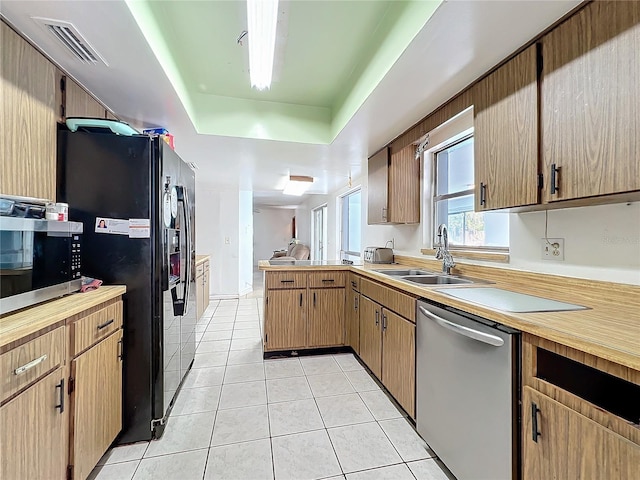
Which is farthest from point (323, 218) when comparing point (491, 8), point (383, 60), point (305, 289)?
point (491, 8)

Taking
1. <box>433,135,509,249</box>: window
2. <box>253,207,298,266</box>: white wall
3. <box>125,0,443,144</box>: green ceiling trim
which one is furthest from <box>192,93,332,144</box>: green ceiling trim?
<box>253,207,298,266</box>: white wall

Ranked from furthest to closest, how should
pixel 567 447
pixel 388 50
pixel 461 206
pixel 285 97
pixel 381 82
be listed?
pixel 285 97 → pixel 461 206 → pixel 381 82 → pixel 388 50 → pixel 567 447

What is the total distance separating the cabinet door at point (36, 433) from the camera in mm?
901

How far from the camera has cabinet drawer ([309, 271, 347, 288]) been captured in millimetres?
2787

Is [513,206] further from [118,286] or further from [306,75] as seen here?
[118,286]

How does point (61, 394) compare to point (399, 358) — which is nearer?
point (61, 394)

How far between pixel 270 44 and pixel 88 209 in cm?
136

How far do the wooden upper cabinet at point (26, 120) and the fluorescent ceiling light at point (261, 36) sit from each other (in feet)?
3.43

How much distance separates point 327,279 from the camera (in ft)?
9.26

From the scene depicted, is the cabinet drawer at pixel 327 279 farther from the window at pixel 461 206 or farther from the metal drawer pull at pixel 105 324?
the metal drawer pull at pixel 105 324

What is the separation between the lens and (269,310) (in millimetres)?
2723

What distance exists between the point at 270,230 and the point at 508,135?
32.8ft

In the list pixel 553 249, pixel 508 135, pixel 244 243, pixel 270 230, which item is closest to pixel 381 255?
pixel 553 249

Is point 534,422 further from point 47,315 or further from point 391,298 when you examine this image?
point 47,315
